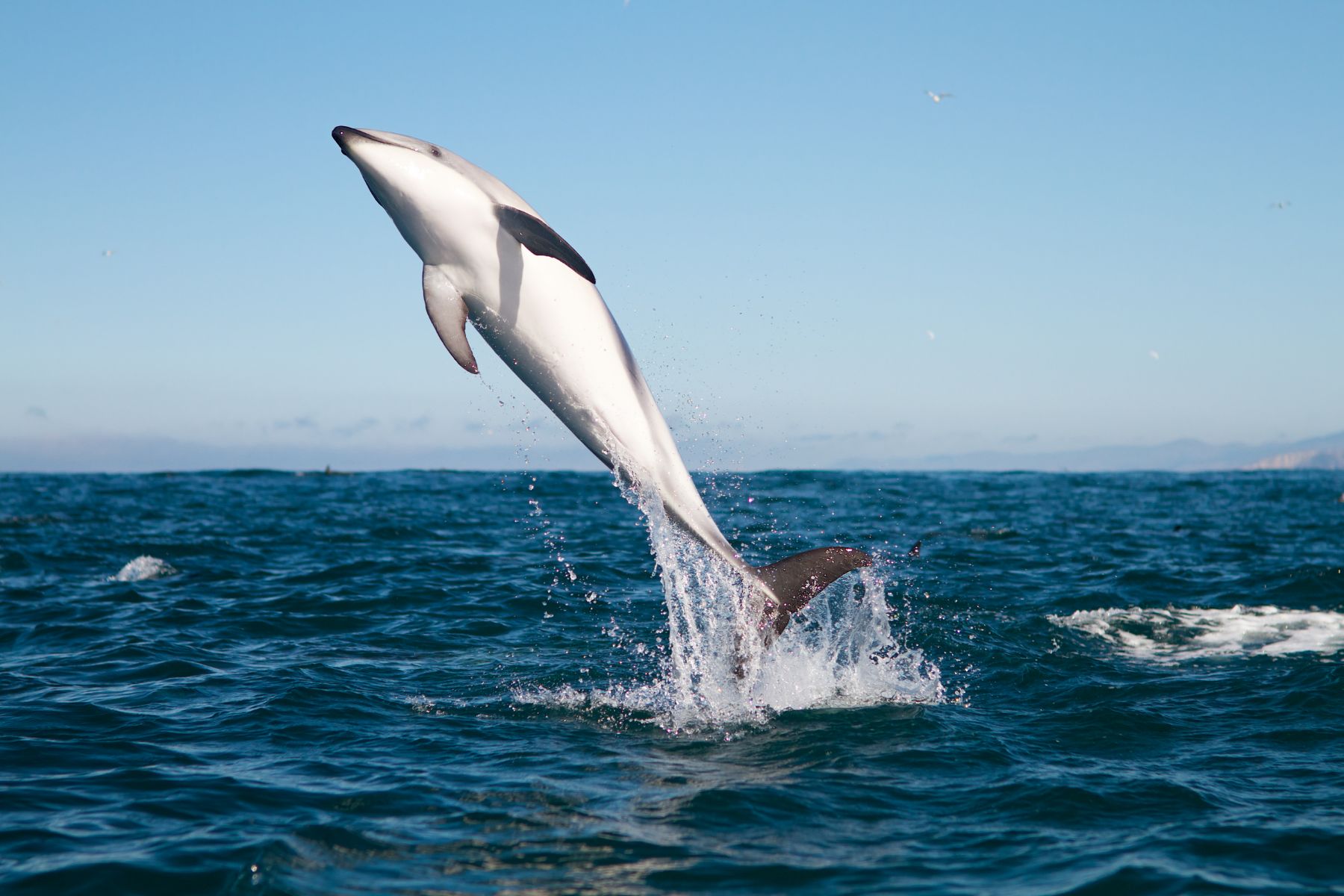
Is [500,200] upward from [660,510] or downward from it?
upward

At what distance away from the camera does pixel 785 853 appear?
22.2ft

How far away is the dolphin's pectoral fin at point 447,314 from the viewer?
8430mm

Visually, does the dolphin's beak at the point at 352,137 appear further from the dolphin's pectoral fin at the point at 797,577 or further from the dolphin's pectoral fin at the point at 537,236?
the dolphin's pectoral fin at the point at 797,577

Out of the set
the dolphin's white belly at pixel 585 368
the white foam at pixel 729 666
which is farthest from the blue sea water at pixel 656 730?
the dolphin's white belly at pixel 585 368

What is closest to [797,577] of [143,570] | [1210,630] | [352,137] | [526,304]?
[526,304]

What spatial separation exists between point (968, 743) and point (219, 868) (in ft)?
19.4

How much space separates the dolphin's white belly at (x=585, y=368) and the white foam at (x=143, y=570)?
13.6m

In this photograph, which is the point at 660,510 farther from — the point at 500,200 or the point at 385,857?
the point at 385,857

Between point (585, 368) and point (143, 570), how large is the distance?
14.8 meters

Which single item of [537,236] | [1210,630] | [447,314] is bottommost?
[1210,630]

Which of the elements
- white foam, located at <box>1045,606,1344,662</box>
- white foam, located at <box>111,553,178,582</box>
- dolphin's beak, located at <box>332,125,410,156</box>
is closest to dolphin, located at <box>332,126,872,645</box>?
dolphin's beak, located at <box>332,125,410,156</box>

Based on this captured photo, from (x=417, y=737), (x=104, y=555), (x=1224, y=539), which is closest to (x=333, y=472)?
(x=104, y=555)

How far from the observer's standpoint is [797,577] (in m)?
9.45

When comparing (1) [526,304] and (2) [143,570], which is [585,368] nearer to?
(1) [526,304]
